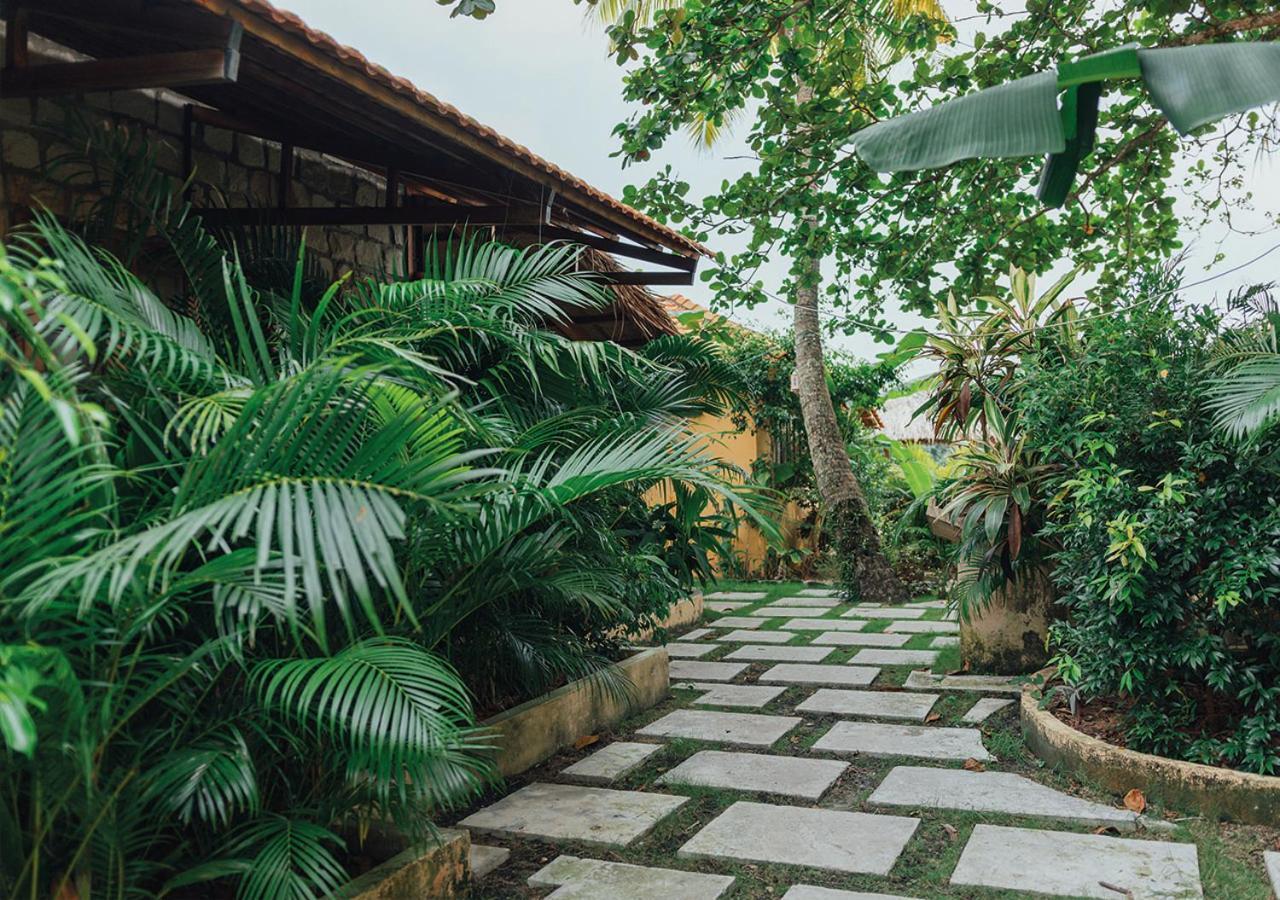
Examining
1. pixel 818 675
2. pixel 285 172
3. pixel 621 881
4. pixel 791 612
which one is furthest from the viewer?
pixel 791 612

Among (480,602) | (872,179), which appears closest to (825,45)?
(872,179)

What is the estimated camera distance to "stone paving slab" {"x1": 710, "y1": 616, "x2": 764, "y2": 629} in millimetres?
7672

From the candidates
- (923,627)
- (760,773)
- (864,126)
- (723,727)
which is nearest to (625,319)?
(864,126)

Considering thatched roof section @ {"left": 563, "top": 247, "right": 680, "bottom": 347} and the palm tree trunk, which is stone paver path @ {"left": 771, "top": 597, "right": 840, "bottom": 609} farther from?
thatched roof section @ {"left": 563, "top": 247, "right": 680, "bottom": 347}

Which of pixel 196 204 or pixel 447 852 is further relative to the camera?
pixel 196 204

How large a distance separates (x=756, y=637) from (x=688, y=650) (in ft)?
2.03

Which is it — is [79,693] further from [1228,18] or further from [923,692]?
[1228,18]

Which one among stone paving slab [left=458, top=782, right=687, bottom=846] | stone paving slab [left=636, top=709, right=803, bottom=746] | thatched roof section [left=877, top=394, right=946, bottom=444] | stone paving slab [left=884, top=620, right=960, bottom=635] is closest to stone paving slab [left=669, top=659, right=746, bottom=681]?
stone paving slab [left=636, top=709, right=803, bottom=746]

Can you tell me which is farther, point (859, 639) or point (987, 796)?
point (859, 639)

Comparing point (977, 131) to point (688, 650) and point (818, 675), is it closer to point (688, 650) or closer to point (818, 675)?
point (818, 675)

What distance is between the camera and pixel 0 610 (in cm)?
183

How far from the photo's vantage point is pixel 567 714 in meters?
4.51

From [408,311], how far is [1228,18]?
4.20 m

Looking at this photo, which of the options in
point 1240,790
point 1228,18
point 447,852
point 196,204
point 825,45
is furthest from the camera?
point 825,45
